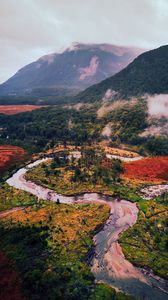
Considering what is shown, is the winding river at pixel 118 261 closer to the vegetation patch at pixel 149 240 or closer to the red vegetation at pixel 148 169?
the vegetation patch at pixel 149 240

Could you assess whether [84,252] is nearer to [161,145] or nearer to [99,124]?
[161,145]

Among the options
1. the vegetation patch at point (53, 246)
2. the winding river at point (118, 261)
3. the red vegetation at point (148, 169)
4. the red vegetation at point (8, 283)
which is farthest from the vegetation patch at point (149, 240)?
the red vegetation at point (148, 169)

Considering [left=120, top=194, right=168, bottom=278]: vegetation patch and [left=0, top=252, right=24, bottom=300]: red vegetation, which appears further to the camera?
[left=120, top=194, right=168, bottom=278]: vegetation patch

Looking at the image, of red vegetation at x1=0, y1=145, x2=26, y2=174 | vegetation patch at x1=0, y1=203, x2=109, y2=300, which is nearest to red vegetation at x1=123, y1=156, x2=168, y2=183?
vegetation patch at x1=0, y1=203, x2=109, y2=300

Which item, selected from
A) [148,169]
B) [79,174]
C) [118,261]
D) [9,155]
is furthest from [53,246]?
[9,155]

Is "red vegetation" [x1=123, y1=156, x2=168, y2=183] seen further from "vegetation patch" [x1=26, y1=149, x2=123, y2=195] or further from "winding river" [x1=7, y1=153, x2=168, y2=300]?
"winding river" [x1=7, y1=153, x2=168, y2=300]
